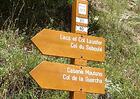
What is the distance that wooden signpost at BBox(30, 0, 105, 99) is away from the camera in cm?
506

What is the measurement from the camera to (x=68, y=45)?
17.4 ft

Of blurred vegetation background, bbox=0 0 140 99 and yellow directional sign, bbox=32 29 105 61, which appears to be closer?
yellow directional sign, bbox=32 29 105 61

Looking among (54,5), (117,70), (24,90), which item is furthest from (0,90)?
(54,5)

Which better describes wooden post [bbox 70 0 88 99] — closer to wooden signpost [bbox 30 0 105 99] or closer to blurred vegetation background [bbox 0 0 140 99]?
wooden signpost [bbox 30 0 105 99]

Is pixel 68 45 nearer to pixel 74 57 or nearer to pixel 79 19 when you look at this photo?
pixel 74 57

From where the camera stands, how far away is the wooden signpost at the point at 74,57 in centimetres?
506

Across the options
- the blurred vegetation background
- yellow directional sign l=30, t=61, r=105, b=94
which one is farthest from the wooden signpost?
the blurred vegetation background

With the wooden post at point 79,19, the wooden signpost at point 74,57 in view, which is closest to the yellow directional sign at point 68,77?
the wooden signpost at point 74,57

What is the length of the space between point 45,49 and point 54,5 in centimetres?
378

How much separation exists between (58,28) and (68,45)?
3.58 meters

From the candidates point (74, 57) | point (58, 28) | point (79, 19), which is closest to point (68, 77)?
point (74, 57)

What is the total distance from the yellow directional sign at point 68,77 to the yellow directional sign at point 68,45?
0.16 m

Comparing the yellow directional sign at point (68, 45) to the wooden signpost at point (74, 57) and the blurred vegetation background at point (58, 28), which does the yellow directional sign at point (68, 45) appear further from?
the blurred vegetation background at point (58, 28)

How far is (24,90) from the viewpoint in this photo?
6.34 metres
